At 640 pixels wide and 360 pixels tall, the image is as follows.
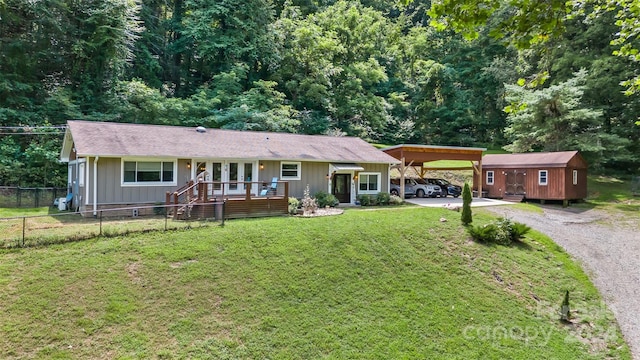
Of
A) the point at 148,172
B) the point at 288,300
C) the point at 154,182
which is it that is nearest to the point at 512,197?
the point at 288,300

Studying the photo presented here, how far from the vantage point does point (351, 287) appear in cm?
914

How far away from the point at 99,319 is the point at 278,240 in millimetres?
4943

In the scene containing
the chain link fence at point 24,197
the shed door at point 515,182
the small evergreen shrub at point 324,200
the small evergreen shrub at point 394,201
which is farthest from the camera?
the shed door at point 515,182

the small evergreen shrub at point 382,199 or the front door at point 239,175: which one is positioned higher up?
the front door at point 239,175

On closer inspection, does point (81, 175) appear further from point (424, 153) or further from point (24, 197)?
point (424, 153)

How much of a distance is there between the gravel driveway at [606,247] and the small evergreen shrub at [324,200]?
7625 millimetres

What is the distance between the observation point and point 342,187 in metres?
19.2

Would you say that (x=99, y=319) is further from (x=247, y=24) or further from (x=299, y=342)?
(x=247, y=24)

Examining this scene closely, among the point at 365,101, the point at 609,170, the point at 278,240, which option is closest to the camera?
the point at 278,240

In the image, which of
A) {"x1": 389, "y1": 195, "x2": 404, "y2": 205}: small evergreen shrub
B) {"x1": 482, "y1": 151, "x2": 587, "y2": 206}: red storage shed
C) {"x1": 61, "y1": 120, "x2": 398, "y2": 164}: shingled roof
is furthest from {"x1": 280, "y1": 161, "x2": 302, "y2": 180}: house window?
{"x1": 482, "y1": 151, "x2": 587, "y2": 206}: red storage shed

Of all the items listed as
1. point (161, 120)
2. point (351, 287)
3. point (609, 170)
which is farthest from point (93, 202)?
point (609, 170)

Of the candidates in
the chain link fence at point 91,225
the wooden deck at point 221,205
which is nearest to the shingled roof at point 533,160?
the wooden deck at point 221,205

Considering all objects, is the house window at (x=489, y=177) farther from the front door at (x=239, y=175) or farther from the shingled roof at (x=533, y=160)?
the front door at (x=239, y=175)

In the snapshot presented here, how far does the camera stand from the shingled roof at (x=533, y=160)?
20734mm
